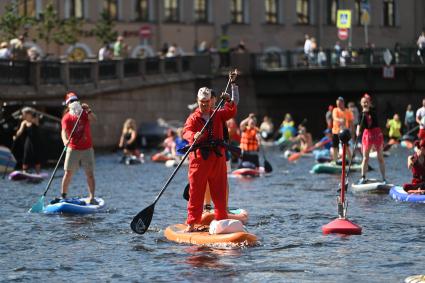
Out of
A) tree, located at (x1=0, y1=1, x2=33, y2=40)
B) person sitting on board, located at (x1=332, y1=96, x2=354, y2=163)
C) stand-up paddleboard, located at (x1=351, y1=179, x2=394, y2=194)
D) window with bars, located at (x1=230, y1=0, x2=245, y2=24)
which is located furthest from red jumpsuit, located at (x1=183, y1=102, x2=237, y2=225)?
window with bars, located at (x1=230, y1=0, x2=245, y2=24)

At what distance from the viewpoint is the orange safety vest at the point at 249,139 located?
110 ft

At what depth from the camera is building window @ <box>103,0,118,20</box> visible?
6303 cm

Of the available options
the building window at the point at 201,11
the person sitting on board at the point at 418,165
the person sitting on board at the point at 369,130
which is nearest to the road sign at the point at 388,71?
the building window at the point at 201,11

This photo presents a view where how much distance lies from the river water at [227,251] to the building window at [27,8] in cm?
2987

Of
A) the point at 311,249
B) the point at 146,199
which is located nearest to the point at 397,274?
the point at 311,249

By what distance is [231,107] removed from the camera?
17922mm

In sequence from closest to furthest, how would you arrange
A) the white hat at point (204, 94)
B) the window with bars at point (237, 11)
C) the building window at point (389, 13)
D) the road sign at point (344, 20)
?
the white hat at point (204, 94), the road sign at point (344, 20), the window with bars at point (237, 11), the building window at point (389, 13)

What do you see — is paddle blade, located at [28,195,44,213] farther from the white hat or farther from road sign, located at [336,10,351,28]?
road sign, located at [336,10,351,28]

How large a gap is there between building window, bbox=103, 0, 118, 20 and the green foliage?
382 centimetres

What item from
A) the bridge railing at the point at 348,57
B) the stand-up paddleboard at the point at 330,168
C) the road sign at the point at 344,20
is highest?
the road sign at the point at 344,20

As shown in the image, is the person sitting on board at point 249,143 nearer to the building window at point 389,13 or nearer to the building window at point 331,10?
the building window at point 331,10

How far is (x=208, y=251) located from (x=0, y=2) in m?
40.3

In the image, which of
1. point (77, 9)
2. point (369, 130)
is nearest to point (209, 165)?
point (369, 130)

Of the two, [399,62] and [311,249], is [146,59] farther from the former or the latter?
[311,249]
